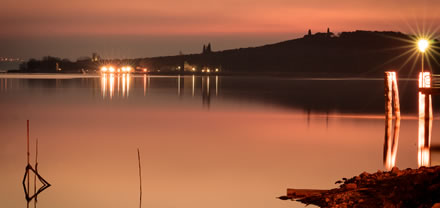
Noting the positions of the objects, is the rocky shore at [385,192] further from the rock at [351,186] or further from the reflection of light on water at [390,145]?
the reflection of light on water at [390,145]

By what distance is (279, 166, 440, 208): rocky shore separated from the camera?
45.8 ft

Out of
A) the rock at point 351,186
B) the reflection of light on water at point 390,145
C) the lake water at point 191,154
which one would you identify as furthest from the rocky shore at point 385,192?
the reflection of light on water at point 390,145

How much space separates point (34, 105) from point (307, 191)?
43892 mm

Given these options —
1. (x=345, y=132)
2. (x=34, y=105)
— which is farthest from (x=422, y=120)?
(x=34, y=105)

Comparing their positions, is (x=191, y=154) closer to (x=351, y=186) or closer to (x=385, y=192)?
(x=351, y=186)

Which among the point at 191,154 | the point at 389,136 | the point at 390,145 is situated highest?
the point at 389,136

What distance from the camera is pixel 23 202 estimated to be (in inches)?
673

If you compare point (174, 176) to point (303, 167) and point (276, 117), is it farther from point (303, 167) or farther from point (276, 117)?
point (276, 117)

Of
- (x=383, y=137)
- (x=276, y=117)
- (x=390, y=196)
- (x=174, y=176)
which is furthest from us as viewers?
(x=276, y=117)

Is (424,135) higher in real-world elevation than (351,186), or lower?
higher

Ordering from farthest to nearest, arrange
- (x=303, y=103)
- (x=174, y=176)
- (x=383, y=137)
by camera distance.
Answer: (x=303, y=103) < (x=383, y=137) < (x=174, y=176)

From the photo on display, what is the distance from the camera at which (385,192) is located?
590 inches

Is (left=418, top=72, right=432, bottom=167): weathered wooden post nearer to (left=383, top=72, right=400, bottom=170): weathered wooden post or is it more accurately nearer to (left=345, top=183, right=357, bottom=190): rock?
(left=383, top=72, right=400, bottom=170): weathered wooden post

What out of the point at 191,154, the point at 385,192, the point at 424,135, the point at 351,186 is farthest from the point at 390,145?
the point at 385,192
